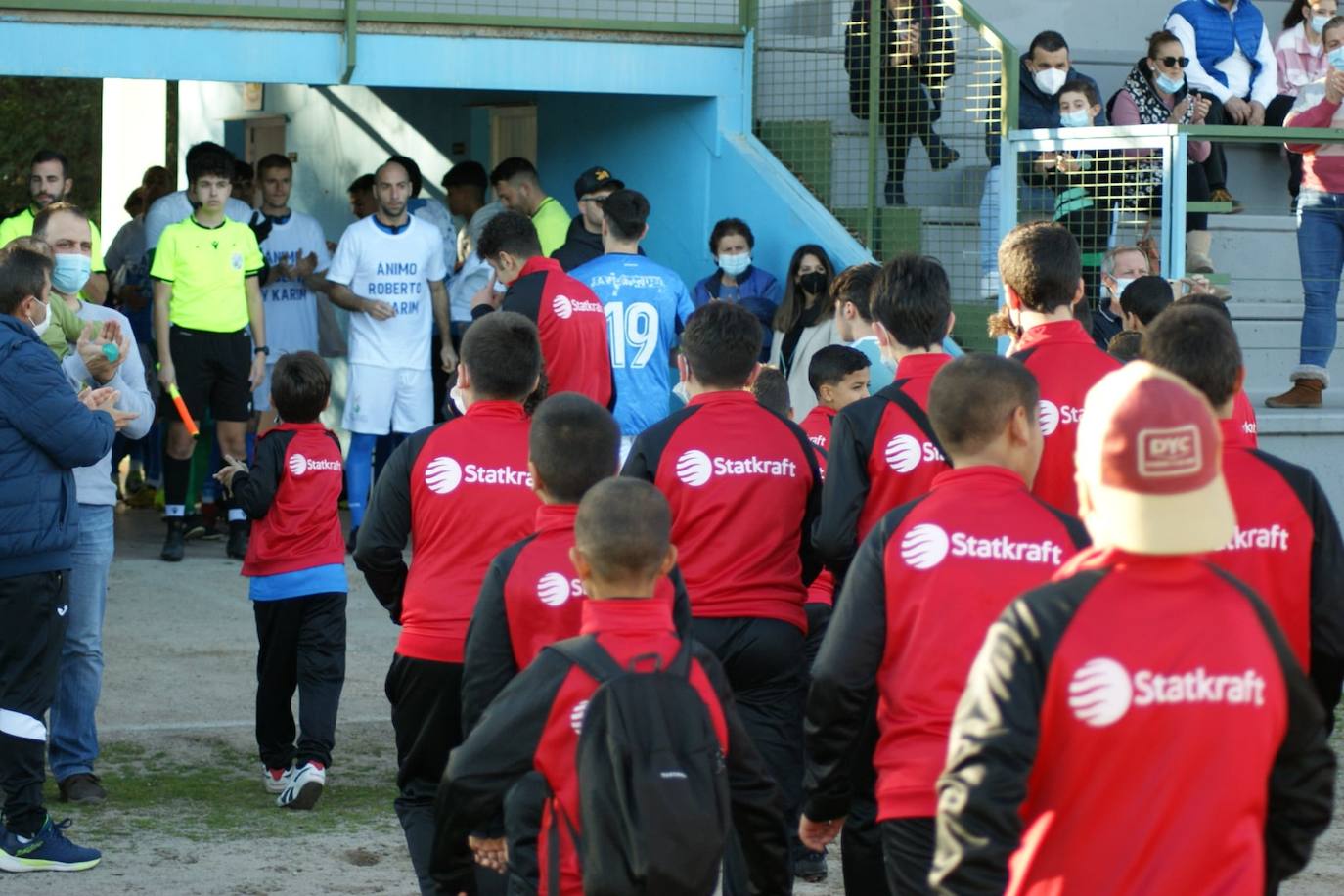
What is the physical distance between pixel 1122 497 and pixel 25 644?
4.15 meters

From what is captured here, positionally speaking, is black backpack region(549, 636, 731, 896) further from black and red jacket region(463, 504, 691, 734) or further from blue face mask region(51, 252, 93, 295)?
blue face mask region(51, 252, 93, 295)

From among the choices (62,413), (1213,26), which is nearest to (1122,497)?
(62,413)

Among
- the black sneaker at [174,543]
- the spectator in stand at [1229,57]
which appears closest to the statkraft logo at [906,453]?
the black sneaker at [174,543]

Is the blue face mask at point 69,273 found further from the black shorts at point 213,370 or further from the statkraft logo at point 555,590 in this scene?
the black shorts at point 213,370

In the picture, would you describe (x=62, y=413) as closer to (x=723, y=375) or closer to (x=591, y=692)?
(x=723, y=375)

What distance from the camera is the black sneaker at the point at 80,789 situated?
6.75 meters

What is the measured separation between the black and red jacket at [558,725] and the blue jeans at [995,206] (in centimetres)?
729

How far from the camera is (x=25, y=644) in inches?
234

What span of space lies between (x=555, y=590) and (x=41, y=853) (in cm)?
264

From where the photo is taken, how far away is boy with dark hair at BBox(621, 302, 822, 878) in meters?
5.20

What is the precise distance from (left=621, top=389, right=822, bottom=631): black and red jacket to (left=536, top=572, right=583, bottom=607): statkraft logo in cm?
91

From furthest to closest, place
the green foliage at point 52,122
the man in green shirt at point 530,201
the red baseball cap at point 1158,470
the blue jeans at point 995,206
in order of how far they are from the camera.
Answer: the green foliage at point 52,122 < the man in green shirt at point 530,201 < the blue jeans at point 995,206 < the red baseball cap at point 1158,470

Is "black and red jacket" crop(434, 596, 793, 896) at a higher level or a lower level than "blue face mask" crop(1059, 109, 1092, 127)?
lower

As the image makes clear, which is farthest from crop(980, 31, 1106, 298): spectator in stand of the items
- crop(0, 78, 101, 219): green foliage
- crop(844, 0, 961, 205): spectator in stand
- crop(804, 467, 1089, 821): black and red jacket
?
crop(0, 78, 101, 219): green foliage
